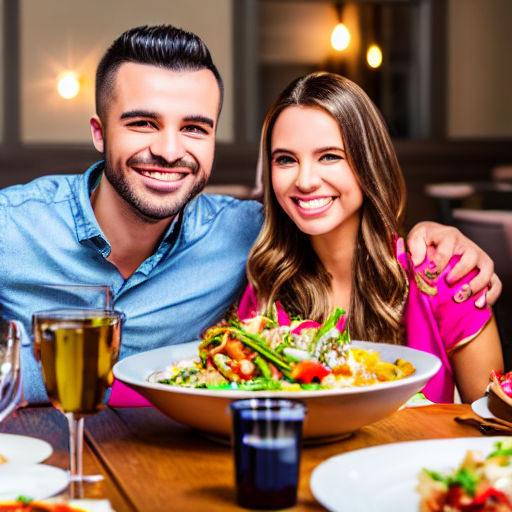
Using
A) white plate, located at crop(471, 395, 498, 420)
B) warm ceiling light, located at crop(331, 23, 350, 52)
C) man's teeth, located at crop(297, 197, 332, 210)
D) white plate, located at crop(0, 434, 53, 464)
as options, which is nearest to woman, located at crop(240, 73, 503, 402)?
man's teeth, located at crop(297, 197, 332, 210)

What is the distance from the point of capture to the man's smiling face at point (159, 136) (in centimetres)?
192

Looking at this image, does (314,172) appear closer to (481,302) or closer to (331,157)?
(331,157)

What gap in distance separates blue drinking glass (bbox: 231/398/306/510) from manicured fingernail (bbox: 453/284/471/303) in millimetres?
1039

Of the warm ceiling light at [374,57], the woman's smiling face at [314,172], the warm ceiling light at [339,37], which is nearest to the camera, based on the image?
the woman's smiling face at [314,172]

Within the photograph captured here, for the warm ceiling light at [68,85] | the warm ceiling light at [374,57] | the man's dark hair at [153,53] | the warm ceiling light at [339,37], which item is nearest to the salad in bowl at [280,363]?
the man's dark hair at [153,53]

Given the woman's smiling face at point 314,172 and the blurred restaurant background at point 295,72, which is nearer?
the woman's smiling face at point 314,172

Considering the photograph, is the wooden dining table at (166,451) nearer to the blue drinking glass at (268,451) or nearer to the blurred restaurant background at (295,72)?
the blue drinking glass at (268,451)

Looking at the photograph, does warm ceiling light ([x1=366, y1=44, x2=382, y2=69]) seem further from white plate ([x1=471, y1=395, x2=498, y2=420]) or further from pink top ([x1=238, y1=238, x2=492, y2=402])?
white plate ([x1=471, y1=395, x2=498, y2=420])

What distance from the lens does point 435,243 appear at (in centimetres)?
187

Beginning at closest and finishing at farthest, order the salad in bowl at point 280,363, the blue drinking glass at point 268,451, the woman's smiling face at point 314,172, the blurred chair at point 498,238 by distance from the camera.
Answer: the blue drinking glass at point 268,451 → the salad in bowl at point 280,363 → the woman's smiling face at point 314,172 → the blurred chair at point 498,238

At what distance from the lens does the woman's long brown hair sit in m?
1.85

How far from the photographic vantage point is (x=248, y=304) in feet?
6.63

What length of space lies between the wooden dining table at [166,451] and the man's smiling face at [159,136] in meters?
0.75

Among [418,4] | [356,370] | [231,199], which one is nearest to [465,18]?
[418,4]
